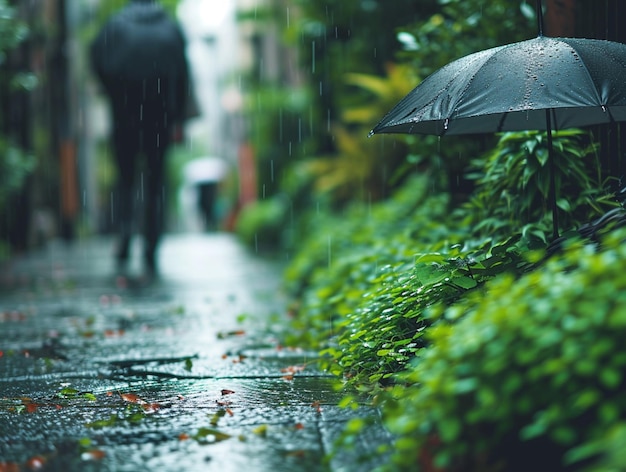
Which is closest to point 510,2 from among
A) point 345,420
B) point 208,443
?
point 345,420

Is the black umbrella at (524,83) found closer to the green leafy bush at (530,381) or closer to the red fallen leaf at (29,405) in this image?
the green leafy bush at (530,381)

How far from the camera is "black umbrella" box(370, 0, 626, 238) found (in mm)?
3082

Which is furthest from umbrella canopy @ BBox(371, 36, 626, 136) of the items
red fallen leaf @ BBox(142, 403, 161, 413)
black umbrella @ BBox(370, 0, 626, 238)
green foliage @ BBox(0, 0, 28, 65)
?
green foliage @ BBox(0, 0, 28, 65)

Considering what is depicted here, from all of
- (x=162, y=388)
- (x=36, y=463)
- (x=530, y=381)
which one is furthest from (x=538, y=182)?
(x=36, y=463)

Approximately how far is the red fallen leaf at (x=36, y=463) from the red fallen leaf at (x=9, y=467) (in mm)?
34

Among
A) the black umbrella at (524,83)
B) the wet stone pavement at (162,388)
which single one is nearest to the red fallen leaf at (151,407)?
the wet stone pavement at (162,388)

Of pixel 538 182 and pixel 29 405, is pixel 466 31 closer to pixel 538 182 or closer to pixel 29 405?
pixel 538 182

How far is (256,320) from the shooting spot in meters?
5.46

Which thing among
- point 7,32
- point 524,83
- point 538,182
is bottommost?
point 538,182

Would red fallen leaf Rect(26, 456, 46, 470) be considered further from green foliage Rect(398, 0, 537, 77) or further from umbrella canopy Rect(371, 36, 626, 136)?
green foliage Rect(398, 0, 537, 77)

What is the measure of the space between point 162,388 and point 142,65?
5.40 metres

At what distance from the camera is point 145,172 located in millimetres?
8305

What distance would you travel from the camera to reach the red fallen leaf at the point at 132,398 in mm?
3115

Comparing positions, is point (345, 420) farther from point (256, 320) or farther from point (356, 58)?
point (356, 58)
